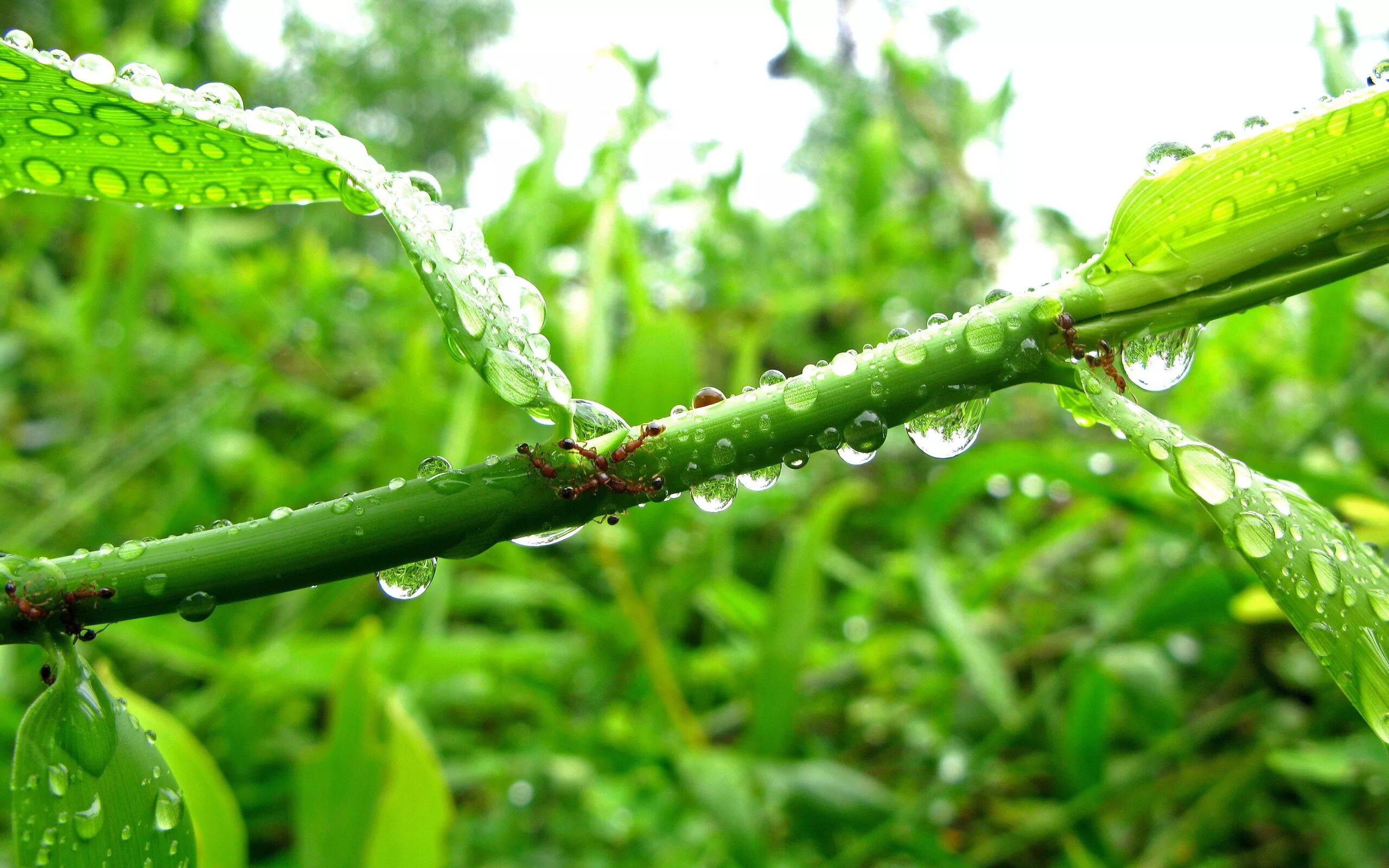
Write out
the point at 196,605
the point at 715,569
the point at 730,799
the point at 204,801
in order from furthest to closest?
the point at 715,569 → the point at 730,799 → the point at 204,801 → the point at 196,605

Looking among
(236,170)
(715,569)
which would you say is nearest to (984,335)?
(236,170)

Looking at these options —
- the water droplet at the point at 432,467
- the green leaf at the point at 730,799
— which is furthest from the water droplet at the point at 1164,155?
the green leaf at the point at 730,799

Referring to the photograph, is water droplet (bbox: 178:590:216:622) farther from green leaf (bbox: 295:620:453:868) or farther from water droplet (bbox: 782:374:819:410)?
green leaf (bbox: 295:620:453:868)

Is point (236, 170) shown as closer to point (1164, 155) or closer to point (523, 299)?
point (523, 299)

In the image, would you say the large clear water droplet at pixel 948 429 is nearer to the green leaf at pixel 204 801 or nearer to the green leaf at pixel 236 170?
the green leaf at pixel 236 170

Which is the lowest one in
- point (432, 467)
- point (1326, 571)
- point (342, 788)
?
point (1326, 571)

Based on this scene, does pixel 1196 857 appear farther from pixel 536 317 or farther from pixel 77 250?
pixel 77 250

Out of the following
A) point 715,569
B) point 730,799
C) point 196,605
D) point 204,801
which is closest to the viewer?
point 196,605
